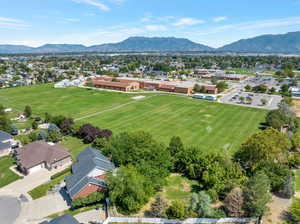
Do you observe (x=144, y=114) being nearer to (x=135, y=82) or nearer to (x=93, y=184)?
(x=93, y=184)

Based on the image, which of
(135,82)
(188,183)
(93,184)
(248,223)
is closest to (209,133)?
(188,183)

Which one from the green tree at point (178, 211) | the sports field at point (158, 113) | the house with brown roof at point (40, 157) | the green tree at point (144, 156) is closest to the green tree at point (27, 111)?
the sports field at point (158, 113)

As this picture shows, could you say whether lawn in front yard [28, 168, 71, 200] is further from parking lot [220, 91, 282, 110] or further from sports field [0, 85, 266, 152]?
parking lot [220, 91, 282, 110]

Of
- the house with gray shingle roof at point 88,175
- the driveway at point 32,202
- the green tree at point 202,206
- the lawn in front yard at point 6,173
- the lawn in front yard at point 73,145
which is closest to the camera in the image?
the green tree at point 202,206

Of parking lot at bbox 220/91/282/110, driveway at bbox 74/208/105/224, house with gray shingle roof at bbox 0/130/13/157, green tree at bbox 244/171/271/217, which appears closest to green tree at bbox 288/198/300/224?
green tree at bbox 244/171/271/217

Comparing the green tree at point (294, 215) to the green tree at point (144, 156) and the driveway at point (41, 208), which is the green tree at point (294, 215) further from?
the driveway at point (41, 208)

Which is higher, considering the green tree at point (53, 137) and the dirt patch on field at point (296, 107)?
the dirt patch on field at point (296, 107)

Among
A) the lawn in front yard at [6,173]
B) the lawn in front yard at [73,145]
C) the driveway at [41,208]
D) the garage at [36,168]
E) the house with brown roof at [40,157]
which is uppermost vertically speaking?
the house with brown roof at [40,157]
